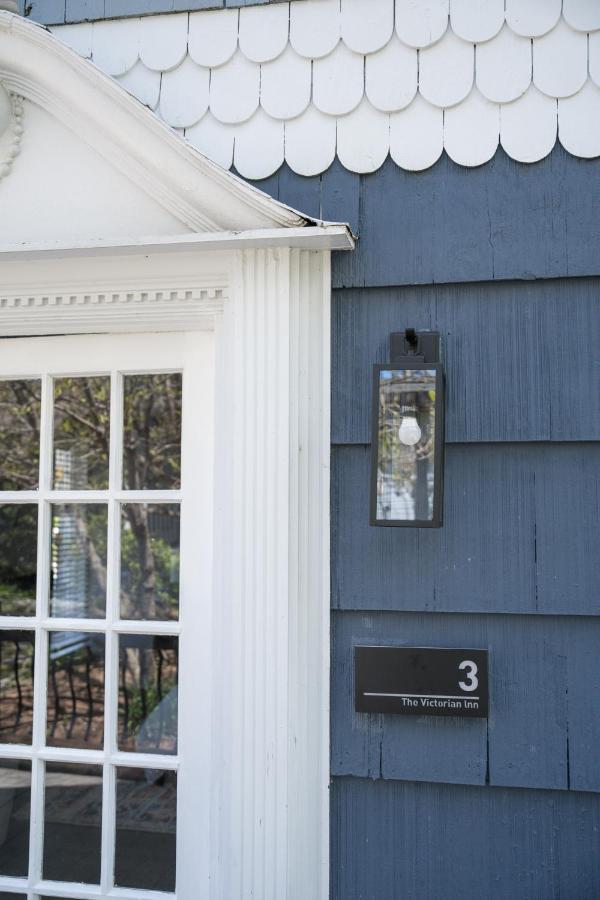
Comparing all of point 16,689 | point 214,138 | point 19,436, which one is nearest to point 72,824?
point 16,689

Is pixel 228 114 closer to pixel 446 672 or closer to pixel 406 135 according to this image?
pixel 406 135

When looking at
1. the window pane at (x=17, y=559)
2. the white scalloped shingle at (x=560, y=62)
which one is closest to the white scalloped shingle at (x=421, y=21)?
the white scalloped shingle at (x=560, y=62)

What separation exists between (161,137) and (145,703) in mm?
3124

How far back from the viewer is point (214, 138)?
1.79m

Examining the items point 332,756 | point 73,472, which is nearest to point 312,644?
point 332,756

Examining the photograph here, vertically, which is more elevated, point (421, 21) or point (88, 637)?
point (421, 21)

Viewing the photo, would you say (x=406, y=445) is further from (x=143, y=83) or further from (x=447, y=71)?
(x=143, y=83)

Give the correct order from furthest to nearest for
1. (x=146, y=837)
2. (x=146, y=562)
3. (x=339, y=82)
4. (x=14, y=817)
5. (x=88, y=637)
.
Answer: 1. (x=146, y=562)
2. (x=88, y=637)
3. (x=14, y=817)
4. (x=146, y=837)
5. (x=339, y=82)

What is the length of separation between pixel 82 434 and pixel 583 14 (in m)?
3.53

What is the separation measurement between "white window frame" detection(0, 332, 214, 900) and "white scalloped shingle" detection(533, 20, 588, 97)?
972mm

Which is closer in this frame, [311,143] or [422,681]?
[422,681]

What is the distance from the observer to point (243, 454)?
5.49ft

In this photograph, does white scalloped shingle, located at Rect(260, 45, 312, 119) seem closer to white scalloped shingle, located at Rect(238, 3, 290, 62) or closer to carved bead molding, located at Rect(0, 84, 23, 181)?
white scalloped shingle, located at Rect(238, 3, 290, 62)

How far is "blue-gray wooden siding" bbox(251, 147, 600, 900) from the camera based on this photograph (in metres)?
1.59
